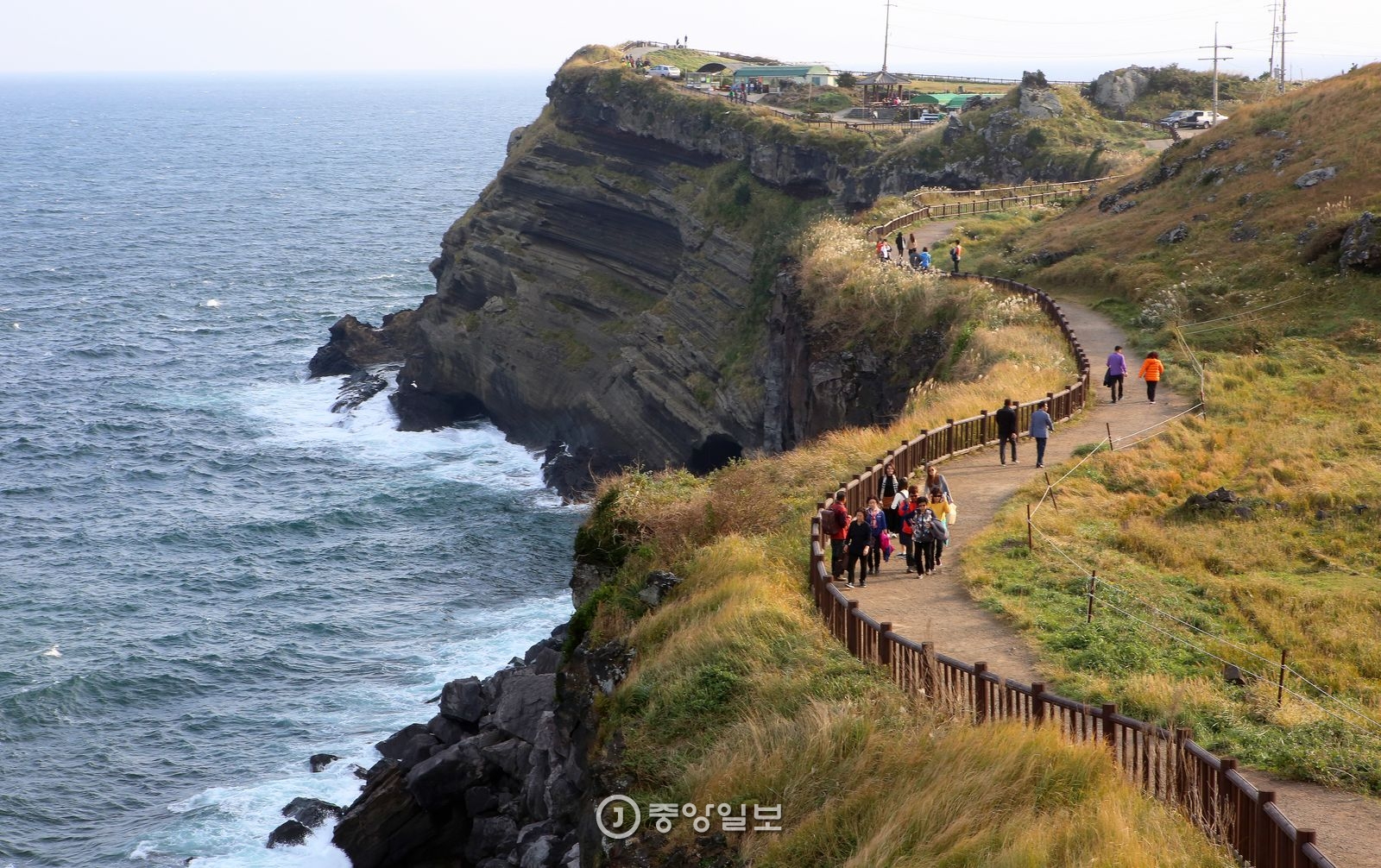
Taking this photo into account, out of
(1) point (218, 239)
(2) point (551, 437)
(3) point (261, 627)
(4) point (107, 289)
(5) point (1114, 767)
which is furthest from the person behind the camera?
(1) point (218, 239)

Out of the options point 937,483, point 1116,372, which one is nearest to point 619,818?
point 937,483

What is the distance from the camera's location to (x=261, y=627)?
155 ft

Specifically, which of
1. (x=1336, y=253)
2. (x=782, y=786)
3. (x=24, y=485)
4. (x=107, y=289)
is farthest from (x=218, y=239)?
(x=782, y=786)

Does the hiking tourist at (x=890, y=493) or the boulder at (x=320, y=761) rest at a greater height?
the hiking tourist at (x=890, y=493)

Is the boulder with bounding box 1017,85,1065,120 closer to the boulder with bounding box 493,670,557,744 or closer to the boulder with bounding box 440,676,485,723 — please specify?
the boulder with bounding box 440,676,485,723

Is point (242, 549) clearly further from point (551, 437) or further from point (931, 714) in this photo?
point (931, 714)

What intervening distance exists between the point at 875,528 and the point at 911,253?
90.2ft

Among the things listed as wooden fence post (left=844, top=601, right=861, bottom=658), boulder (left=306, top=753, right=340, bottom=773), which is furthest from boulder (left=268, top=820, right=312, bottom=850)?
wooden fence post (left=844, top=601, right=861, bottom=658)

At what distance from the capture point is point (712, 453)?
6209 centimetres

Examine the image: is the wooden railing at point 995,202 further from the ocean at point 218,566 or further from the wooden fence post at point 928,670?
the wooden fence post at point 928,670

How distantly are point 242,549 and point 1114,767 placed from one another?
4750 cm

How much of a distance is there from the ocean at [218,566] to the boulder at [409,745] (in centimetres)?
154

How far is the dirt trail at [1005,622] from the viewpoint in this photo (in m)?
12.8

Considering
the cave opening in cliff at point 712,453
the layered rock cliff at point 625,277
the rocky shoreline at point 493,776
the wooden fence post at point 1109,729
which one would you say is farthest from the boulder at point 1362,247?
the cave opening in cliff at point 712,453
